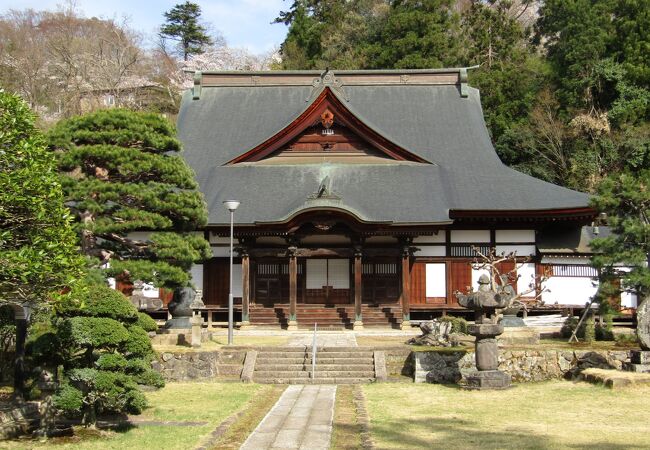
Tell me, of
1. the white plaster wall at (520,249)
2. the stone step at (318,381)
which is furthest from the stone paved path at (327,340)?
the white plaster wall at (520,249)

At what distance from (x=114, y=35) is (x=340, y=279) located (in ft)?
127

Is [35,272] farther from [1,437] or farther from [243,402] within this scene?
[243,402]

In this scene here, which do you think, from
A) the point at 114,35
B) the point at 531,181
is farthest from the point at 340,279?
the point at 114,35

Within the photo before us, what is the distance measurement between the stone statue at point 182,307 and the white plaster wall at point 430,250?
10343 mm

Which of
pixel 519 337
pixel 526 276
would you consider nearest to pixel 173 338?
pixel 519 337

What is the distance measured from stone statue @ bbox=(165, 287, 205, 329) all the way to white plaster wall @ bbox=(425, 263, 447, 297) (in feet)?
34.3

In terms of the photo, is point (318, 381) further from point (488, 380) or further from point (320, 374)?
point (488, 380)

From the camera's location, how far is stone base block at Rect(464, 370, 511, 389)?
15.2 meters

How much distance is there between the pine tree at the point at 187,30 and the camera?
6544cm

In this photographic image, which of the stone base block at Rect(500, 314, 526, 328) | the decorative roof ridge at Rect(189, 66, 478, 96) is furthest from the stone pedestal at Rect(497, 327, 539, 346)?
the decorative roof ridge at Rect(189, 66, 478, 96)

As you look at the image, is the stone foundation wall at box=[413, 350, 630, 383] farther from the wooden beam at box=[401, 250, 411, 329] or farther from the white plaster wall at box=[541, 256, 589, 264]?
the white plaster wall at box=[541, 256, 589, 264]

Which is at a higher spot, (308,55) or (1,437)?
(308,55)

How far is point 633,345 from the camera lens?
17.7 meters

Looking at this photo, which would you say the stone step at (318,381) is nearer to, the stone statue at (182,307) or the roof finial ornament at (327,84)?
the stone statue at (182,307)
